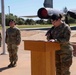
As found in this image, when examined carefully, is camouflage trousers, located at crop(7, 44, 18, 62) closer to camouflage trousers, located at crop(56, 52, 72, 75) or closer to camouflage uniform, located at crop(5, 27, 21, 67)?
camouflage uniform, located at crop(5, 27, 21, 67)

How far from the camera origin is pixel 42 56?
17.1ft

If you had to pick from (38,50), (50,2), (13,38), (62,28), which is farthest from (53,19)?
(13,38)

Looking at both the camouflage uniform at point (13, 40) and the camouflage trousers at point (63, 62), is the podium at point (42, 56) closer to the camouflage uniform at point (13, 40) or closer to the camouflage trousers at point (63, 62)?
the camouflage trousers at point (63, 62)

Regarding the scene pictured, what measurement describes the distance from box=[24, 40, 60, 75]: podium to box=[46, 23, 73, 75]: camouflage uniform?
1.69 ft

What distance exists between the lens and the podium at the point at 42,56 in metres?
5.20

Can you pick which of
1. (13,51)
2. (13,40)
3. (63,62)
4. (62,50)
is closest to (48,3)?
(62,50)

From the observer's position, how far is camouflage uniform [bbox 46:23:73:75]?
5902 mm

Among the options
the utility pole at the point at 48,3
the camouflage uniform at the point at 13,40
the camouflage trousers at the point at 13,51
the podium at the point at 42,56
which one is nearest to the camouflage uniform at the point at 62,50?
the podium at the point at 42,56

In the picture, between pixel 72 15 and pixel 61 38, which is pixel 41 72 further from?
pixel 72 15

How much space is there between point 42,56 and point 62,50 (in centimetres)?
87

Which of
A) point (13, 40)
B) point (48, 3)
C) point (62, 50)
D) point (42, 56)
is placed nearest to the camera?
point (42, 56)

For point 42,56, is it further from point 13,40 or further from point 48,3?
point 13,40

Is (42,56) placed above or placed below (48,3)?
below

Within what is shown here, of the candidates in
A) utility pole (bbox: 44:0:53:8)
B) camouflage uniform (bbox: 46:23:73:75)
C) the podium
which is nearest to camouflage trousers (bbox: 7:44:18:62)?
utility pole (bbox: 44:0:53:8)
